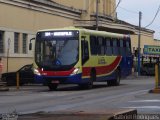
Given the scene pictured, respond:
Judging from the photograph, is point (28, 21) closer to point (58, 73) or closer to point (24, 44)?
point (24, 44)

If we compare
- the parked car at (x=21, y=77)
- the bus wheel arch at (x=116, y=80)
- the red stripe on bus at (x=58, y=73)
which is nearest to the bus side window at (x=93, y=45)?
the red stripe on bus at (x=58, y=73)

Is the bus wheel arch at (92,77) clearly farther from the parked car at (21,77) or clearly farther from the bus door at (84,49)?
the parked car at (21,77)

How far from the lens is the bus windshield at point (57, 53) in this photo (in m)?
28.8

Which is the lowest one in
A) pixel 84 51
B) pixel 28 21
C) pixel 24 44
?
pixel 84 51

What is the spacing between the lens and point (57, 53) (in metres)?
28.9

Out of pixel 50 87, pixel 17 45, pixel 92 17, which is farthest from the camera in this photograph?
pixel 92 17

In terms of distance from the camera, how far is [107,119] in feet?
29.7

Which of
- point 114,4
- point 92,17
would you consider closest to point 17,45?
point 92,17

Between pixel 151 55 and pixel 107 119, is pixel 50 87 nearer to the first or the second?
pixel 107 119

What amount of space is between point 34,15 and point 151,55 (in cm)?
2995

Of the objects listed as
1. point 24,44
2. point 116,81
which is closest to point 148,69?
point 24,44

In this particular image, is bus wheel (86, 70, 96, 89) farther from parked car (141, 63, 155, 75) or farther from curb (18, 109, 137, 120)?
parked car (141, 63, 155, 75)

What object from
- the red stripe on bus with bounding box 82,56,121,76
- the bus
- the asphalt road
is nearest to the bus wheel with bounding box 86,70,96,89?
the bus

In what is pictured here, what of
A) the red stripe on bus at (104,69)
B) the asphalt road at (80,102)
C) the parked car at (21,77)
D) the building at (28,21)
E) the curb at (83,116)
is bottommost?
the asphalt road at (80,102)
